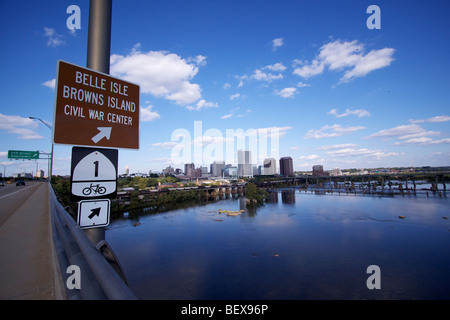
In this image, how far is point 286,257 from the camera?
25.7m

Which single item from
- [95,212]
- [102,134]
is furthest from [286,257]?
[102,134]

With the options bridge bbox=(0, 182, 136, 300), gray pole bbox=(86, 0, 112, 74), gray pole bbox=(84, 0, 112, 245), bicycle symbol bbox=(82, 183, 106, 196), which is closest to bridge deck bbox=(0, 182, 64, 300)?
bridge bbox=(0, 182, 136, 300)

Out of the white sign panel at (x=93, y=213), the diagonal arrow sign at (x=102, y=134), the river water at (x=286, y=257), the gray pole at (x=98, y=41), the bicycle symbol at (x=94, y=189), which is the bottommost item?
the river water at (x=286, y=257)

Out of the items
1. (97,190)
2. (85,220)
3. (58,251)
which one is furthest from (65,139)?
(58,251)

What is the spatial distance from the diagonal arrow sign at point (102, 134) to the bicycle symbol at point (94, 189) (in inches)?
23.8

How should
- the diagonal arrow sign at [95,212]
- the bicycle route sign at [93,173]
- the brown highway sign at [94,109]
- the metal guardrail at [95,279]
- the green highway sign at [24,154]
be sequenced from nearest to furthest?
the metal guardrail at [95,279]
the brown highway sign at [94,109]
the bicycle route sign at [93,173]
the diagonal arrow sign at [95,212]
the green highway sign at [24,154]

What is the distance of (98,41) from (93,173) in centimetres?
178

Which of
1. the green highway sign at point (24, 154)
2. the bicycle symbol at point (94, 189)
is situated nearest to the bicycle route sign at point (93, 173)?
the bicycle symbol at point (94, 189)

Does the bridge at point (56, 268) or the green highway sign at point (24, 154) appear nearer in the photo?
the bridge at point (56, 268)

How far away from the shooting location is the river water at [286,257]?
19.0m

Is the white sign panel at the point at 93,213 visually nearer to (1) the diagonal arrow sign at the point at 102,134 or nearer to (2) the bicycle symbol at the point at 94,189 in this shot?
(2) the bicycle symbol at the point at 94,189
